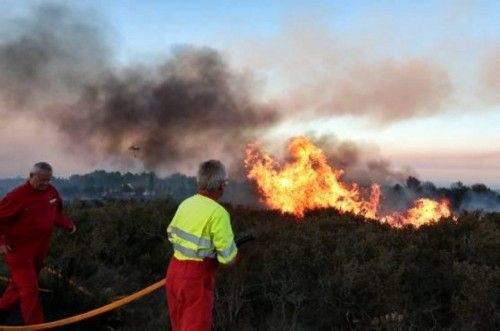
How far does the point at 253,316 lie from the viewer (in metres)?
8.25

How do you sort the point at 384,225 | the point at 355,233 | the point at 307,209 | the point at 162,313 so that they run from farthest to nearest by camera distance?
the point at 307,209
the point at 384,225
the point at 355,233
the point at 162,313

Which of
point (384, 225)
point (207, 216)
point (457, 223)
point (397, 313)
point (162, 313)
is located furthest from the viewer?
point (384, 225)

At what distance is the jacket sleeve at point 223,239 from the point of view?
4.70m

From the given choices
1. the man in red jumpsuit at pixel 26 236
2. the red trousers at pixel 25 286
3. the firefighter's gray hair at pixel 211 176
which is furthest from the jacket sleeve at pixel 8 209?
the firefighter's gray hair at pixel 211 176

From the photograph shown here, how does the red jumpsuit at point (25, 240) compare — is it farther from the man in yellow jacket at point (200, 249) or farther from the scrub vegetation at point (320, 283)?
the man in yellow jacket at point (200, 249)

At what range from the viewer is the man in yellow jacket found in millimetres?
4750

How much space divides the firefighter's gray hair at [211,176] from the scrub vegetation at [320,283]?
3.15 m

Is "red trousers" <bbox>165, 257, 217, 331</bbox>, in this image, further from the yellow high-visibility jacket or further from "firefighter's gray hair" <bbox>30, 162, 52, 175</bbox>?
"firefighter's gray hair" <bbox>30, 162, 52, 175</bbox>

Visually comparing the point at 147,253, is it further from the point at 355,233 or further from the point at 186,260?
the point at 186,260

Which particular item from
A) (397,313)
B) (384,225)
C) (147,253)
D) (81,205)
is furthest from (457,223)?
(81,205)

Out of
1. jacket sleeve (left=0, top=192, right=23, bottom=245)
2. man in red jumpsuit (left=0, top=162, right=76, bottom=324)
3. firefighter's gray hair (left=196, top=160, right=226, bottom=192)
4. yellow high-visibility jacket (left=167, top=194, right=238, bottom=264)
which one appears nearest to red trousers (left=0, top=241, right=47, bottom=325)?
man in red jumpsuit (left=0, top=162, right=76, bottom=324)

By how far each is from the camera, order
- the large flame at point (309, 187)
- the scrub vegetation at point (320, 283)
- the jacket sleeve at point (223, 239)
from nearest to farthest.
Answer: the jacket sleeve at point (223, 239) < the scrub vegetation at point (320, 283) < the large flame at point (309, 187)

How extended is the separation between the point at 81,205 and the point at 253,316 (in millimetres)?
12336

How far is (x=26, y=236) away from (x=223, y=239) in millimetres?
3427
